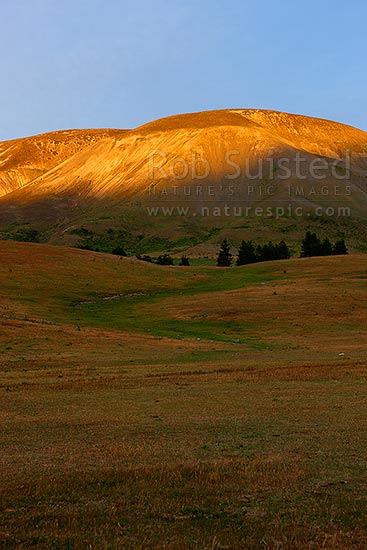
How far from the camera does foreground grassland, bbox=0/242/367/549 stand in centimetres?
1127

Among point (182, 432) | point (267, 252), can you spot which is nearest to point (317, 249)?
point (267, 252)

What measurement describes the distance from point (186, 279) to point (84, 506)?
85298mm

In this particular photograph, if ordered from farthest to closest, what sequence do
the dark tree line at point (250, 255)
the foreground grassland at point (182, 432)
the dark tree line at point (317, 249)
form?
the dark tree line at point (317, 249)
the dark tree line at point (250, 255)
the foreground grassland at point (182, 432)

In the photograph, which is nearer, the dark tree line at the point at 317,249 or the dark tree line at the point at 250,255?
the dark tree line at the point at 250,255

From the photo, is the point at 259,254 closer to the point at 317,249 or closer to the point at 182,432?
the point at 317,249

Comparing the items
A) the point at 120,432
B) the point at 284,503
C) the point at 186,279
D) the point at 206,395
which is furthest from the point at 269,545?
the point at 186,279

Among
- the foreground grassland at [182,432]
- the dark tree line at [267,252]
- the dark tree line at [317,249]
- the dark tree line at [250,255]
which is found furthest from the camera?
the dark tree line at [317,249]

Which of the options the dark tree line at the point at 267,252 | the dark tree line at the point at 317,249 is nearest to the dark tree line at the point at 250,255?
the dark tree line at the point at 267,252

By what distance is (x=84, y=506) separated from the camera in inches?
478

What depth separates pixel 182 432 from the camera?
64.2 ft

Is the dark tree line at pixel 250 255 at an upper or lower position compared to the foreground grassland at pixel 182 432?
upper

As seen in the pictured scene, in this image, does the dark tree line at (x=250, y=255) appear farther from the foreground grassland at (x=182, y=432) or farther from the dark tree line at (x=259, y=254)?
the foreground grassland at (x=182, y=432)

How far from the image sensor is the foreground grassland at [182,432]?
11266 mm

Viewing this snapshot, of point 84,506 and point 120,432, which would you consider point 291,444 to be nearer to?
point 120,432
